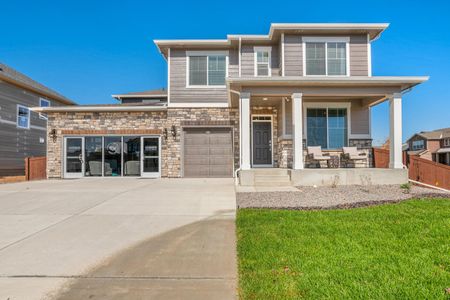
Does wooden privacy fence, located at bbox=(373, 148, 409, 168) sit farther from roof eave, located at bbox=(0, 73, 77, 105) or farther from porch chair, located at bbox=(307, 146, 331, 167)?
roof eave, located at bbox=(0, 73, 77, 105)

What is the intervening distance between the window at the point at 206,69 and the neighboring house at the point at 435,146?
39.1 meters

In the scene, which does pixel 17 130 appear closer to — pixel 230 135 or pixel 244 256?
pixel 230 135

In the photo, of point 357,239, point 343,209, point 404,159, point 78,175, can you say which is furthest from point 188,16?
point 357,239

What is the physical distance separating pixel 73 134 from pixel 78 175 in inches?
74.6

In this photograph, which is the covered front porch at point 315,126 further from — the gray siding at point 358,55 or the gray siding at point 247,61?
the gray siding at point 247,61

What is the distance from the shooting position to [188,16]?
17219mm

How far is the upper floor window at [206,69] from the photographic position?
13.3 metres

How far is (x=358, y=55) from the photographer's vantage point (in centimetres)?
1240

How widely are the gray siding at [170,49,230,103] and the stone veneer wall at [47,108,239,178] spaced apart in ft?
1.49

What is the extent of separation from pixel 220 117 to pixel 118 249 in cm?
970

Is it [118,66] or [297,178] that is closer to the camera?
[297,178]

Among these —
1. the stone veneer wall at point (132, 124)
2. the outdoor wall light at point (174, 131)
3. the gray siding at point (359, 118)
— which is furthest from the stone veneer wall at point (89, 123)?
the gray siding at point (359, 118)

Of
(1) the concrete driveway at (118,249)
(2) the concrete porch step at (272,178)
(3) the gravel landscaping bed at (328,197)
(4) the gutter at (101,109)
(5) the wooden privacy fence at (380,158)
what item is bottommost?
(1) the concrete driveway at (118,249)

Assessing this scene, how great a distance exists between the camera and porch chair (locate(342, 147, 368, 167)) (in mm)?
11230
